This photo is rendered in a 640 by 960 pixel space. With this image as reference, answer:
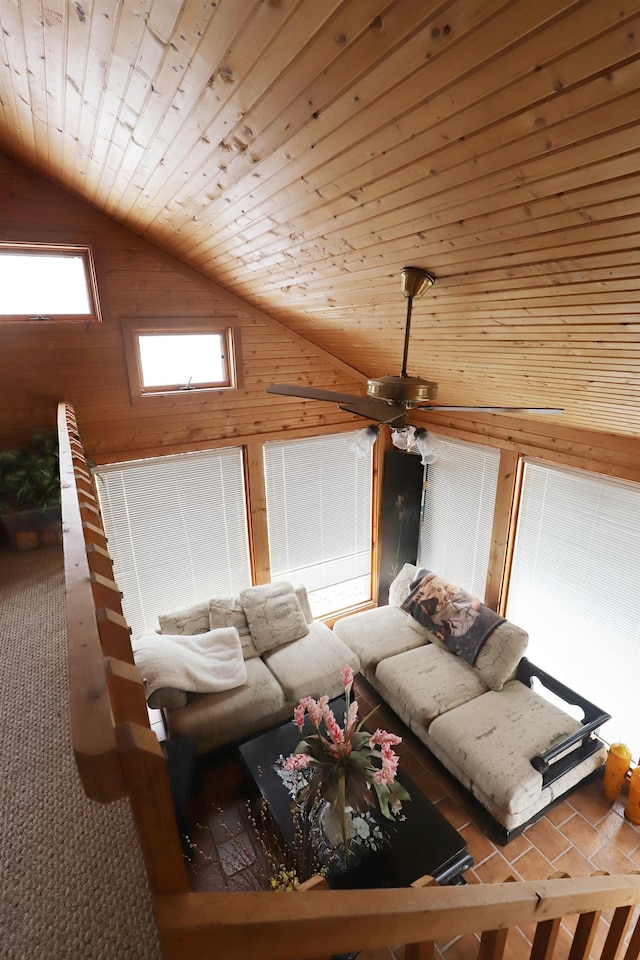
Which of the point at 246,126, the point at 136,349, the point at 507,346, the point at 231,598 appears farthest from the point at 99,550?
the point at 231,598

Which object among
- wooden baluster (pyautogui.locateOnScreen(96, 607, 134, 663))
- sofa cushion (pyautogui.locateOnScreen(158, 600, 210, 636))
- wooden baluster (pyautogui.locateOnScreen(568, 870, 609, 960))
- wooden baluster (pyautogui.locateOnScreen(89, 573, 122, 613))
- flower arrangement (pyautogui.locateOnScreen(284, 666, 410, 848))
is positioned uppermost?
wooden baluster (pyautogui.locateOnScreen(96, 607, 134, 663))

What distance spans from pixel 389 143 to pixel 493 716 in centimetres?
350

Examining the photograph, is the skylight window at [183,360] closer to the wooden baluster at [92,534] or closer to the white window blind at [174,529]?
the white window blind at [174,529]

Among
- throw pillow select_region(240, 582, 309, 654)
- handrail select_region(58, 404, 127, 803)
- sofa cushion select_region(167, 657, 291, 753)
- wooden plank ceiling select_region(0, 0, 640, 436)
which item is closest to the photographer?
handrail select_region(58, 404, 127, 803)

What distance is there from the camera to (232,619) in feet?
13.8

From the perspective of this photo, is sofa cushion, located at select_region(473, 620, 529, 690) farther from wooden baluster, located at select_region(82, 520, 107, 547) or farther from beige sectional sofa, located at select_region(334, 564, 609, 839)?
wooden baluster, located at select_region(82, 520, 107, 547)

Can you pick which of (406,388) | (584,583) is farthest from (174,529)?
(584,583)

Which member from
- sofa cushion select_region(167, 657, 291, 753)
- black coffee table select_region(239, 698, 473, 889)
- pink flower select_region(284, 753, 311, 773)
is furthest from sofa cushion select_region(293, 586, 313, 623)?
pink flower select_region(284, 753, 311, 773)

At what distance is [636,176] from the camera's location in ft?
4.14

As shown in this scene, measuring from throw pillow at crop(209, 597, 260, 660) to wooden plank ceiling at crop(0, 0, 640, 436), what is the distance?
9.12 ft

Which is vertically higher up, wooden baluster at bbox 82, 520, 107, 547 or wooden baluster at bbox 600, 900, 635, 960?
wooden baluster at bbox 82, 520, 107, 547

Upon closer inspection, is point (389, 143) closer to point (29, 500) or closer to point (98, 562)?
point (98, 562)

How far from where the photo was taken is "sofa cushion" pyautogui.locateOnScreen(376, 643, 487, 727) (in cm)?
359

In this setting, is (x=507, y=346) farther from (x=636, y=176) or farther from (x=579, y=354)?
(x=636, y=176)
